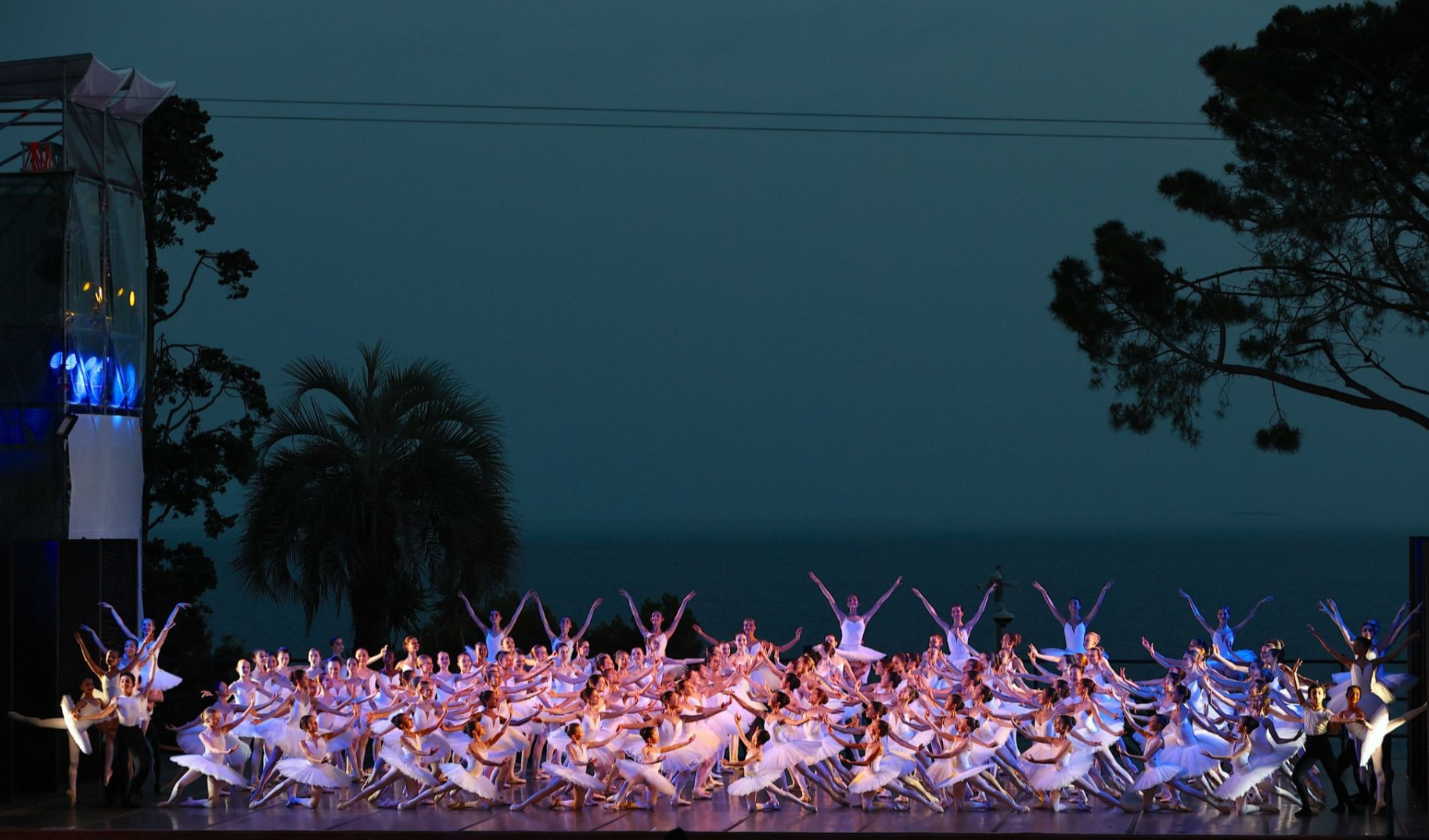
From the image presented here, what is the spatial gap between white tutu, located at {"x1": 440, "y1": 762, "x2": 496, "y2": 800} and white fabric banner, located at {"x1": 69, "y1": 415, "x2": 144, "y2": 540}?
4.91 meters

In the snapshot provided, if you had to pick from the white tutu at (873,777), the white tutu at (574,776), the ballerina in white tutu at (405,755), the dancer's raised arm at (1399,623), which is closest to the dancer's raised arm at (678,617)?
the white tutu at (574,776)

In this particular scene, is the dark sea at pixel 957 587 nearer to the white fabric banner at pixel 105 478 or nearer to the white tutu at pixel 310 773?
the white fabric banner at pixel 105 478

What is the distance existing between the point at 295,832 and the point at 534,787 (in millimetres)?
2651

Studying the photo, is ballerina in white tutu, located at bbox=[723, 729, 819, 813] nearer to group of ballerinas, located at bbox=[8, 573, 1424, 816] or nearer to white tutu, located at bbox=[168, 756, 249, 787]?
group of ballerinas, located at bbox=[8, 573, 1424, 816]

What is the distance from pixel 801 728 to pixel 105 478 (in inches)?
301

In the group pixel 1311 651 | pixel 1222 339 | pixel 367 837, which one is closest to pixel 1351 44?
pixel 1222 339

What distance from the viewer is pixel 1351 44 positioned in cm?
1585

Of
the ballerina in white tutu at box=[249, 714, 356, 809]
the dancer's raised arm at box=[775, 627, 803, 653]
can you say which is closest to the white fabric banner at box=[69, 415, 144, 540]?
the ballerina in white tutu at box=[249, 714, 356, 809]

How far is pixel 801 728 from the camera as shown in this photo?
12695 mm

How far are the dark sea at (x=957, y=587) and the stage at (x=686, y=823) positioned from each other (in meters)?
29.2

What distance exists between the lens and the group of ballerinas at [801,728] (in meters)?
12.3

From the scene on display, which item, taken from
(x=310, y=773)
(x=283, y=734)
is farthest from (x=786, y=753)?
(x=283, y=734)

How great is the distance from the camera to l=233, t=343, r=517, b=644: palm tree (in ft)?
58.2

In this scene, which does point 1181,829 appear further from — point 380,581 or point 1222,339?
point 380,581
